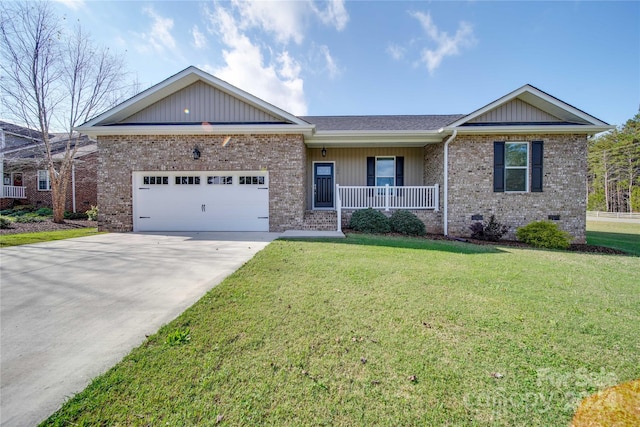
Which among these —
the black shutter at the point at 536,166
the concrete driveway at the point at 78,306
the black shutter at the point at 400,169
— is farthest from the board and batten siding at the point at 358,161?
the concrete driveway at the point at 78,306

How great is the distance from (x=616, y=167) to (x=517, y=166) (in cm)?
3533

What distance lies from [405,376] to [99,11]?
1257cm

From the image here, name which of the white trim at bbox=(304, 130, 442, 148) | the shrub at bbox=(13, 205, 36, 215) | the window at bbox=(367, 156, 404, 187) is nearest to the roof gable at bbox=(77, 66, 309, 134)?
the white trim at bbox=(304, 130, 442, 148)

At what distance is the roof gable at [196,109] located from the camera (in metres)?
9.66

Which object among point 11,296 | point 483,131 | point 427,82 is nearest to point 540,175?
point 483,131

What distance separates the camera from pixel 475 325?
269 centimetres

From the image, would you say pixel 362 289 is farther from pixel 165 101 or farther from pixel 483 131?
pixel 165 101

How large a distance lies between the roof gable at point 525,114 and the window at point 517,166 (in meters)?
0.79

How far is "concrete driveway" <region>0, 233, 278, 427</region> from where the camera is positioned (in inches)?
75.9

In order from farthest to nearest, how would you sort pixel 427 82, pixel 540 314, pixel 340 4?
1. pixel 427 82
2. pixel 340 4
3. pixel 540 314

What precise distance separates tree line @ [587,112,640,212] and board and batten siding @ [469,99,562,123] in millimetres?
31228

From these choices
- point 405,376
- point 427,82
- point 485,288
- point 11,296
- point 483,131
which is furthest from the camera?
point 427,82

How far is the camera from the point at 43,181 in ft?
58.1

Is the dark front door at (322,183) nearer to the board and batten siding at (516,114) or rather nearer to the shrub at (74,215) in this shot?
the board and batten siding at (516,114)
